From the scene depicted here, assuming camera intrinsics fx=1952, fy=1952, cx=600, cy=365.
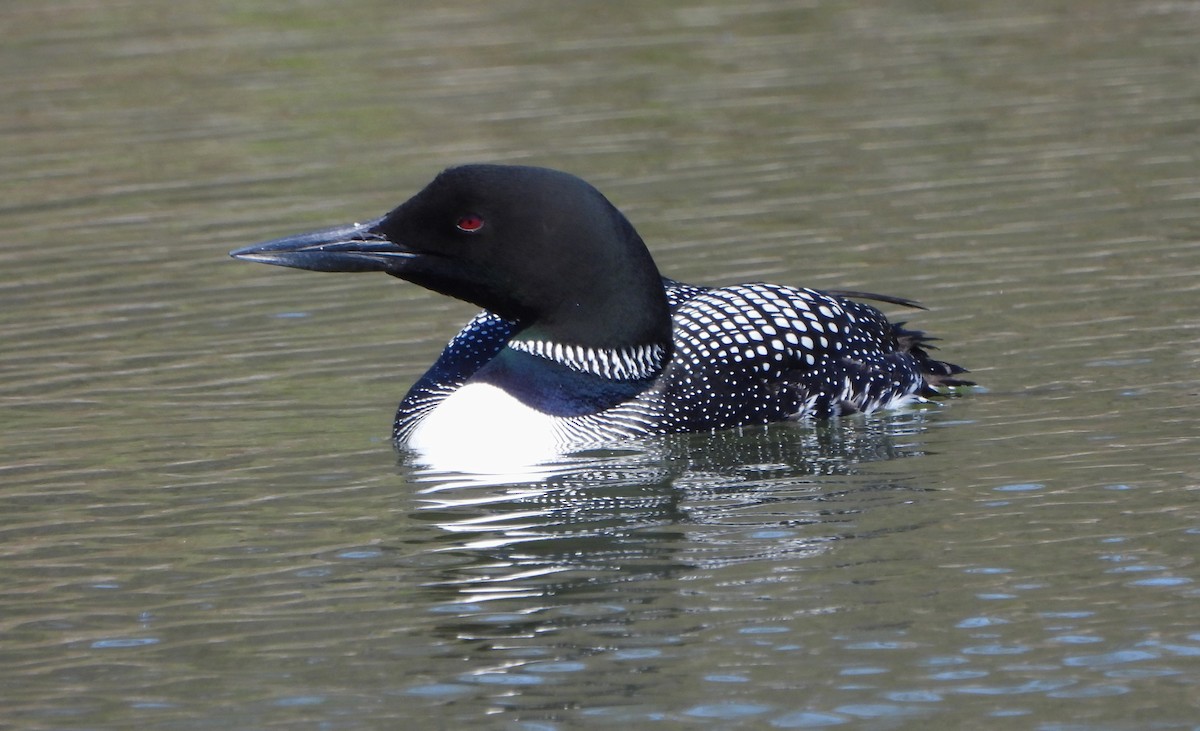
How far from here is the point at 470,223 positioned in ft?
18.0

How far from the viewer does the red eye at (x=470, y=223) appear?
5.47 metres

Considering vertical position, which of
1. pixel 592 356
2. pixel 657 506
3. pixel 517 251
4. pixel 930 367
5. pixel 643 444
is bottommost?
pixel 657 506

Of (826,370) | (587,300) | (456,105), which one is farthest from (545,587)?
(456,105)

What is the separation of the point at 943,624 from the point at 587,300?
196cm

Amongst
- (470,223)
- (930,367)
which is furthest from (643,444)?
(930,367)

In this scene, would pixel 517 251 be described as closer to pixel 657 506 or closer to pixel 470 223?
pixel 470 223

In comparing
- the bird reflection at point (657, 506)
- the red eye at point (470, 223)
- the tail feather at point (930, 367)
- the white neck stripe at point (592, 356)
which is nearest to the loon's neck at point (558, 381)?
the white neck stripe at point (592, 356)

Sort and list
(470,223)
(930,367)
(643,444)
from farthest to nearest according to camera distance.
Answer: (930,367) < (643,444) < (470,223)

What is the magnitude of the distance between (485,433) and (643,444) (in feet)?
1.52

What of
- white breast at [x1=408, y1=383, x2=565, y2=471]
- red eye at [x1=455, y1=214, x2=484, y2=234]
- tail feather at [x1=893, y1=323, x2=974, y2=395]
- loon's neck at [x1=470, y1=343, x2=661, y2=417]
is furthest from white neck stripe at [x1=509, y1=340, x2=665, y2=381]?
tail feather at [x1=893, y1=323, x2=974, y2=395]

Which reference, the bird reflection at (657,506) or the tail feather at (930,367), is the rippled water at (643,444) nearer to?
the bird reflection at (657,506)

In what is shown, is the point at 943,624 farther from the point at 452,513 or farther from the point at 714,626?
the point at 452,513

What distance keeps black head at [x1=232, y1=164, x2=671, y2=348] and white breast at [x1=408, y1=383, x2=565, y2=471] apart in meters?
0.24

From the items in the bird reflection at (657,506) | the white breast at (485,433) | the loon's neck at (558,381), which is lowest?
the bird reflection at (657,506)
